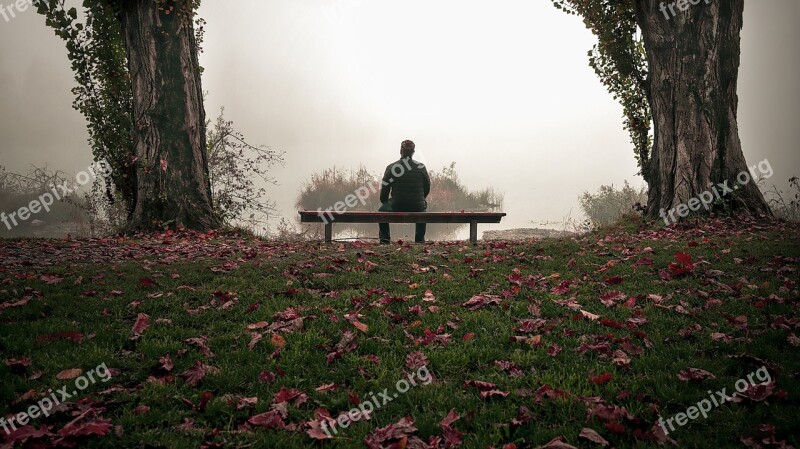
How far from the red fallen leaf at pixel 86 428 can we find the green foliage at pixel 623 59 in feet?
42.1

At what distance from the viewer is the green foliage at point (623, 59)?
13195 millimetres

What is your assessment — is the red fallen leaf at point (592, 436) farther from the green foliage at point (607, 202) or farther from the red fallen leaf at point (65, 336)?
the green foliage at point (607, 202)

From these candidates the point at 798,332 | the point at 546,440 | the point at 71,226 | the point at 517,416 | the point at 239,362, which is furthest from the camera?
the point at 71,226

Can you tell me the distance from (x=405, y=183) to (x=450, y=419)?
337 inches

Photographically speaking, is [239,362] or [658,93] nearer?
[239,362]

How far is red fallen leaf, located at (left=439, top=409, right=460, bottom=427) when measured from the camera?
10.3 feet

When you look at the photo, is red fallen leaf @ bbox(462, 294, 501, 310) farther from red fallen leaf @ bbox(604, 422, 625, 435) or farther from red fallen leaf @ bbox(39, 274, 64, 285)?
red fallen leaf @ bbox(39, 274, 64, 285)

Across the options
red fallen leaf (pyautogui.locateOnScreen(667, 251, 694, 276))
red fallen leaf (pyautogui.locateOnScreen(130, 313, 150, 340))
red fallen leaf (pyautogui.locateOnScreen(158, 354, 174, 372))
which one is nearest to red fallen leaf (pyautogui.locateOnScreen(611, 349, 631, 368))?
red fallen leaf (pyautogui.locateOnScreen(667, 251, 694, 276))

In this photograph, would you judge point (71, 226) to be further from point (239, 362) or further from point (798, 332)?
point (798, 332)

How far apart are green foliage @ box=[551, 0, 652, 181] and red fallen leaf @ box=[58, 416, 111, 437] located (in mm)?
12818

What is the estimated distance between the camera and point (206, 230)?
37.2ft

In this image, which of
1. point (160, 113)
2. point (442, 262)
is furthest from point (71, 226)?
point (442, 262)

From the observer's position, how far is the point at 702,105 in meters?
10.7

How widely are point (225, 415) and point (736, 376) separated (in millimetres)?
3560
